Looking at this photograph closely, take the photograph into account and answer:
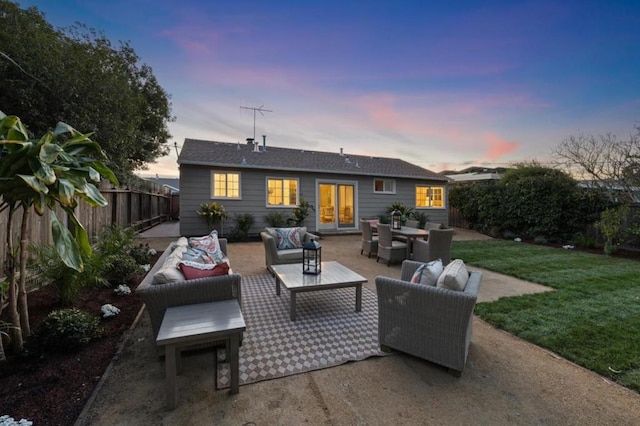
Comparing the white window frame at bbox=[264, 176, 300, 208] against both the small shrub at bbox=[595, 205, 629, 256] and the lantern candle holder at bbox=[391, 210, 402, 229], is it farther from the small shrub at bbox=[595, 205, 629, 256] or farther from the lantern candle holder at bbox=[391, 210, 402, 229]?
the small shrub at bbox=[595, 205, 629, 256]

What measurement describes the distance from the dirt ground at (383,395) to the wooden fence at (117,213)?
8.01ft

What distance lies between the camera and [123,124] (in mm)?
6246

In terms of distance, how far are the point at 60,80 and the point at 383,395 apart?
753 cm

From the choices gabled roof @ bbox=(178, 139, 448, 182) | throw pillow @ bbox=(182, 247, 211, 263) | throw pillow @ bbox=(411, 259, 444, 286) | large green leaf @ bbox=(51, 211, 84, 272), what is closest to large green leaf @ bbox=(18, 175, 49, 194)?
large green leaf @ bbox=(51, 211, 84, 272)

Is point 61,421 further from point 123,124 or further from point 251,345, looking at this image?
point 123,124

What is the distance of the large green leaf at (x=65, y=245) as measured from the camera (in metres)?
1.86

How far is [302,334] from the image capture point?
9.64 ft

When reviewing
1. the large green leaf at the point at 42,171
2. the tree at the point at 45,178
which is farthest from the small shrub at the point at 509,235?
the large green leaf at the point at 42,171

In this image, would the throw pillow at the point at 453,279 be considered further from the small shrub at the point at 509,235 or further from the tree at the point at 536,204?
the small shrub at the point at 509,235

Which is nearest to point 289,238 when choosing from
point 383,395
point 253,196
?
point 383,395

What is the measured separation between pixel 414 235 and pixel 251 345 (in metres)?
4.53

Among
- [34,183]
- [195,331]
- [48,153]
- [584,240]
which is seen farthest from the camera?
[584,240]

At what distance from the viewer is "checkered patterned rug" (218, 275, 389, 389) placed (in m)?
2.35

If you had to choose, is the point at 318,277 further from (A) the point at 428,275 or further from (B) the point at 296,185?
(B) the point at 296,185
